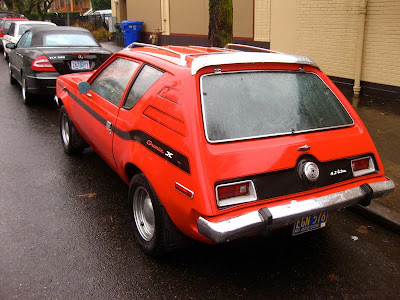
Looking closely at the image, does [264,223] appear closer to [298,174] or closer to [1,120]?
[298,174]

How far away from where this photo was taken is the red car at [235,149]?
3.04m

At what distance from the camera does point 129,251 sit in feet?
12.6

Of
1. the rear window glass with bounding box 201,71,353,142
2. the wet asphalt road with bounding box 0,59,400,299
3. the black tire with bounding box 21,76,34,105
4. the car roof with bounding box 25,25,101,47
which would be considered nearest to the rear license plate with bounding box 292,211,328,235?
the wet asphalt road with bounding box 0,59,400,299

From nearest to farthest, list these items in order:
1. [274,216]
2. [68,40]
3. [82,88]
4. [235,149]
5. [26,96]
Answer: [274,216] → [235,149] → [82,88] → [26,96] → [68,40]

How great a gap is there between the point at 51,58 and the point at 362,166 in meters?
7.07

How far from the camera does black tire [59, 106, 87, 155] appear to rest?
598 centimetres

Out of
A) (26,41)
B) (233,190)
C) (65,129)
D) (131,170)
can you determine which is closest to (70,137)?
(65,129)

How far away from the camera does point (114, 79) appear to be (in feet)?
15.4

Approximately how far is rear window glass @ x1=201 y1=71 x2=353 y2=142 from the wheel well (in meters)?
1.00

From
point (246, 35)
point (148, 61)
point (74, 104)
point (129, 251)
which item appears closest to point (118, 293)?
point (129, 251)

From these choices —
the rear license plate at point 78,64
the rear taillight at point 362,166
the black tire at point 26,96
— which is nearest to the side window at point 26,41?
the black tire at point 26,96

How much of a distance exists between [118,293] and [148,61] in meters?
2.07

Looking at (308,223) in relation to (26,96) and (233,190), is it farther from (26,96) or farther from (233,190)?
(26,96)

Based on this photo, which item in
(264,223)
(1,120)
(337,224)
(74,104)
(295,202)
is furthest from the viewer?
(1,120)
